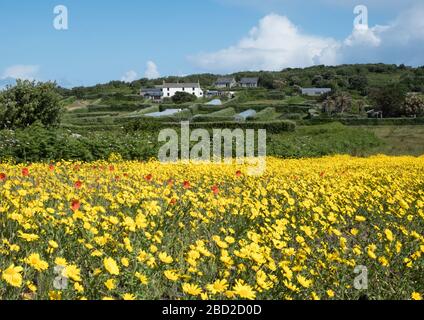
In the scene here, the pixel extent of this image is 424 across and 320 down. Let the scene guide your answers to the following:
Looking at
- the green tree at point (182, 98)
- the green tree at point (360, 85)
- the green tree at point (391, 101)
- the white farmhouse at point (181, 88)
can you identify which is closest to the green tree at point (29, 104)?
the green tree at point (391, 101)

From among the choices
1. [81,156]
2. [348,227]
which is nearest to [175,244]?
[348,227]

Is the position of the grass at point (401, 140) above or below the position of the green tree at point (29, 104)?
below

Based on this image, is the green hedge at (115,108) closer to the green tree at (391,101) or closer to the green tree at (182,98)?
the green tree at (182,98)

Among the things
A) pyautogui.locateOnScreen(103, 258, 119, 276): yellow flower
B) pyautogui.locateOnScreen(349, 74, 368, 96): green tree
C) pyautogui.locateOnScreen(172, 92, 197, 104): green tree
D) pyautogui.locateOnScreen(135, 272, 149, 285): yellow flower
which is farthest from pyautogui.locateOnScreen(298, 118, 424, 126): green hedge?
pyautogui.locateOnScreen(349, 74, 368, 96): green tree

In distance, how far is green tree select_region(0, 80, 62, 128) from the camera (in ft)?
96.8

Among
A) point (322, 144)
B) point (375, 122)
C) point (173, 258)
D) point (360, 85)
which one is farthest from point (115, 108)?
point (173, 258)

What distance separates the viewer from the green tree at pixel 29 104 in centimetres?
2950

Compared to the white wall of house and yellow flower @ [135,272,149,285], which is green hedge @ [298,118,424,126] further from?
the white wall of house

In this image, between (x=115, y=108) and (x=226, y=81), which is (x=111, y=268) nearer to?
(x=115, y=108)

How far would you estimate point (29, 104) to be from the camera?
29.6 metres

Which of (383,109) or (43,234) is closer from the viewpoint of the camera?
(43,234)

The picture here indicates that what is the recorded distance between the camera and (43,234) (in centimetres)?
451
